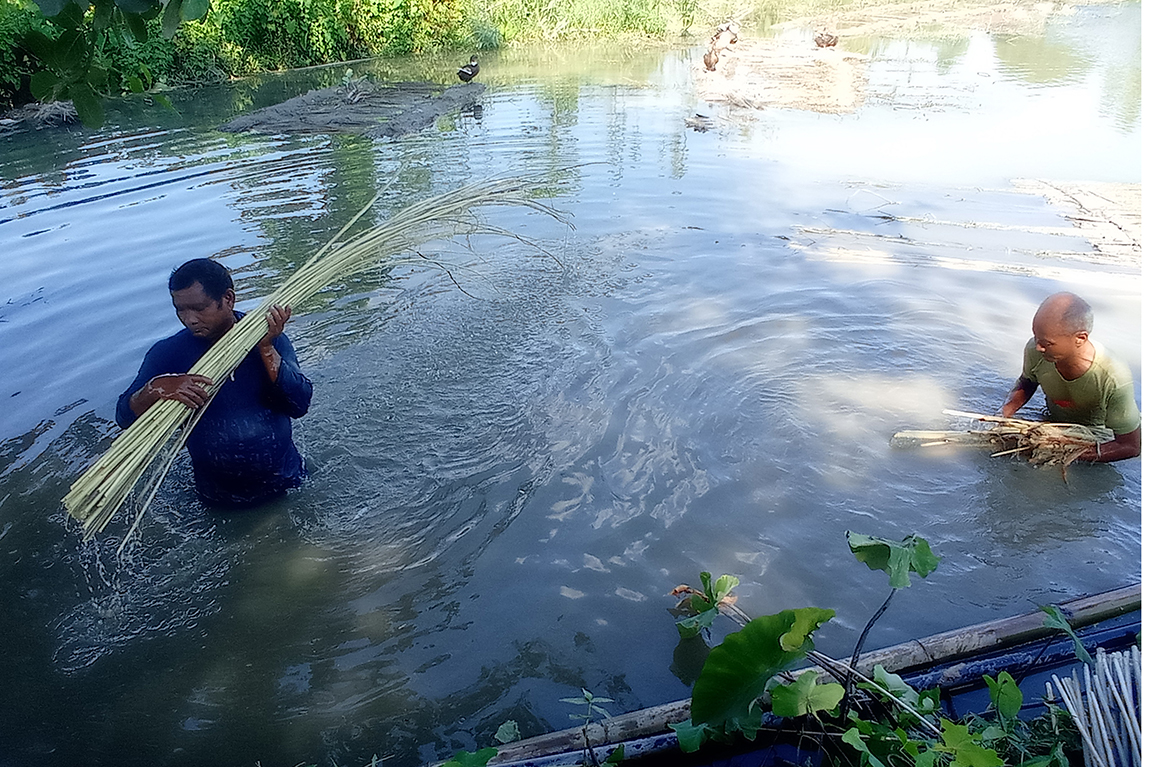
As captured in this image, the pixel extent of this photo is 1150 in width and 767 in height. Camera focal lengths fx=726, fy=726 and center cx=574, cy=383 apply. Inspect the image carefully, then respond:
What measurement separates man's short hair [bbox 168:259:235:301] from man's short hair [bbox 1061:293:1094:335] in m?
3.83

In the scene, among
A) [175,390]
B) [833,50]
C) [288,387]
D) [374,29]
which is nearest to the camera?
[175,390]

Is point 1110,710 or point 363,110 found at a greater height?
point 363,110

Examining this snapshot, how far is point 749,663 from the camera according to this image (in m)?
1.84

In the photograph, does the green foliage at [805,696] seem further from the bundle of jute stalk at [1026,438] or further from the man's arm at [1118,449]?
the man's arm at [1118,449]

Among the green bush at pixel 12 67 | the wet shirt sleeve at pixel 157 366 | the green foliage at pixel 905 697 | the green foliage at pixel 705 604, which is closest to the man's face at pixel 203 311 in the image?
the wet shirt sleeve at pixel 157 366

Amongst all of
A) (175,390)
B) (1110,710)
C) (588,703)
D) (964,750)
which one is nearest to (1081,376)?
(1110,710)

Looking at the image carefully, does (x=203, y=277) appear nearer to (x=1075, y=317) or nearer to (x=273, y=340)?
(x=273, y=340)

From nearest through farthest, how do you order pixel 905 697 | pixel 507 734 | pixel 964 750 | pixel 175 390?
pixel 964 750 → pixel 905 697 → pixel 507 734 → pixel 175 390

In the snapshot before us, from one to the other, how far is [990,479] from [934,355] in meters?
1.43

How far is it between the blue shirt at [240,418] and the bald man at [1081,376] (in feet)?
11.7

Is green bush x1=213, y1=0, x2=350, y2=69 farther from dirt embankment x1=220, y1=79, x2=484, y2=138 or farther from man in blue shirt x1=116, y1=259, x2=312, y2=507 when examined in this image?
man in blue shirt x1=116, y1=259, x2=312, y2=507

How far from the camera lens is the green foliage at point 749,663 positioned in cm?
175

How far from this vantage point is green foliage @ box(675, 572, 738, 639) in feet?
8.45

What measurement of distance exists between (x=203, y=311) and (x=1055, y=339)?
12.9ft
